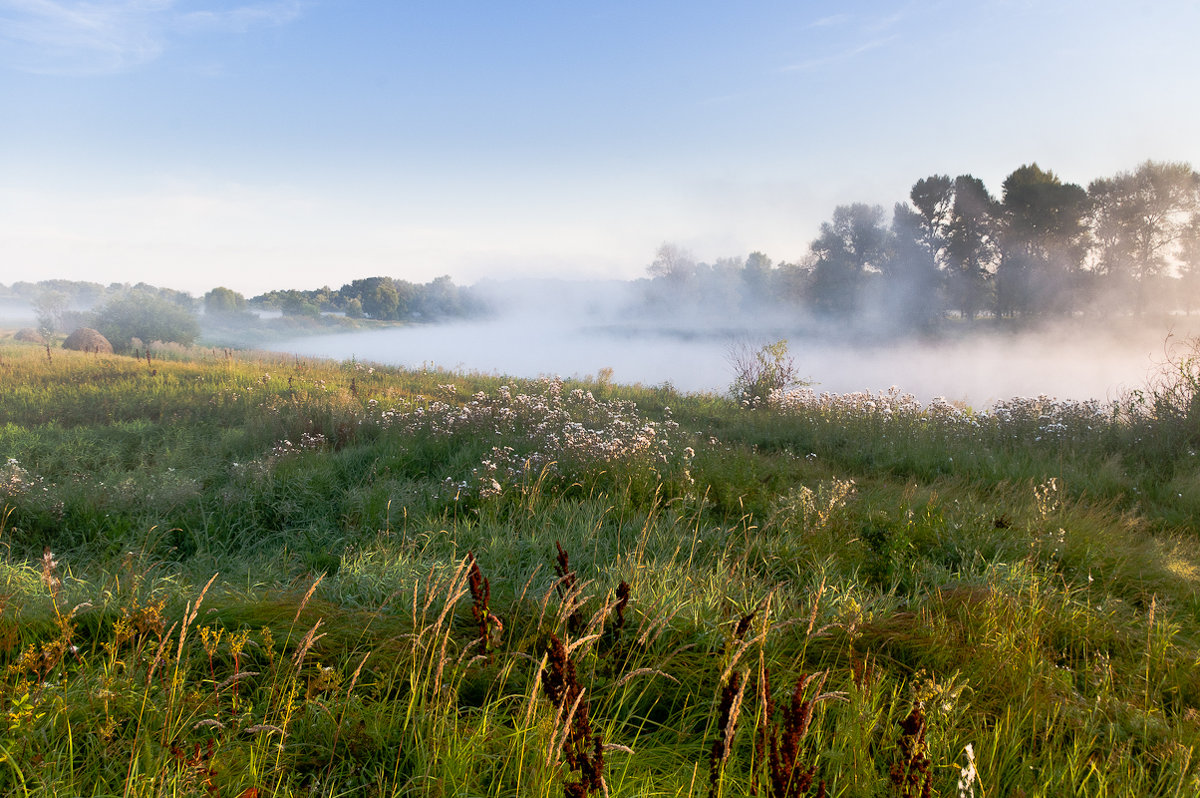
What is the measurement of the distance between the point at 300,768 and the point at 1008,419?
11.0 metres

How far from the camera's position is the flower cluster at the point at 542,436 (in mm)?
6086

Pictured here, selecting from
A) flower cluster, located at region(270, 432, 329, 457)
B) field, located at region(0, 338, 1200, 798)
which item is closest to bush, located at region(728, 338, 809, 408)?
field, located at region(0, 338, 1200, 798)

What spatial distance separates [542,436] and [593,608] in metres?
4.52

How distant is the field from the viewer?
2035 millimetres

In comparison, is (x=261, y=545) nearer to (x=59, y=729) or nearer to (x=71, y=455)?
(x=59, y=729)

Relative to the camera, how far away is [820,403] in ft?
37.1

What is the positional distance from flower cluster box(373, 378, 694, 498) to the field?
0.17 ft

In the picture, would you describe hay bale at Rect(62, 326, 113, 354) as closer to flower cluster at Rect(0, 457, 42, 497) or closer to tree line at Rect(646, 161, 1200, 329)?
flower cluster at Rect(0, 457, 42, 497)

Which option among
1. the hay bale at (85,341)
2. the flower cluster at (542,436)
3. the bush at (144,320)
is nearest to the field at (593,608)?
the flower cluster at (542,436)

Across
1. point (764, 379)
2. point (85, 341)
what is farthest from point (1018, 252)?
point (85, 341)

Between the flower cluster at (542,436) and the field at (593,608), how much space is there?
0.05m

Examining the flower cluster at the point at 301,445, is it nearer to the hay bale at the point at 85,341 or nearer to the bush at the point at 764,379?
the bush at the point at 764,379

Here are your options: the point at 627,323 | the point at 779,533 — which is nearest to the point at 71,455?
the point at 779,533

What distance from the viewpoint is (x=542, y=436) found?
7.50 metres
